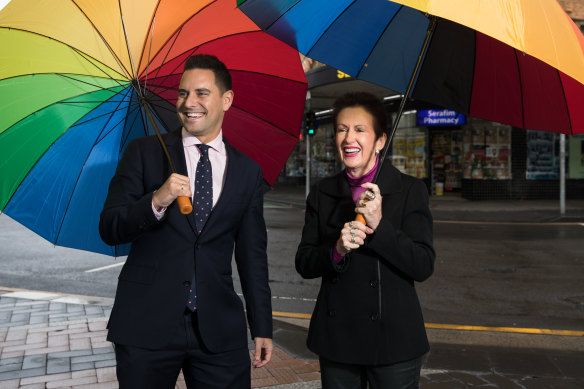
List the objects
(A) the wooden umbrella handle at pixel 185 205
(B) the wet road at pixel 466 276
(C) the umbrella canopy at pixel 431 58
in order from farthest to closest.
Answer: (B) the wet road at pixel 466 276
(C) the umbrella canopy at pixel 431 58
(A) the wooden umbrella handle at pixel 185 205

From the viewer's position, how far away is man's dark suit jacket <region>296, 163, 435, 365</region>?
239cm

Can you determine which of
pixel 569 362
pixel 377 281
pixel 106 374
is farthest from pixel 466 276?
pixel 377 281

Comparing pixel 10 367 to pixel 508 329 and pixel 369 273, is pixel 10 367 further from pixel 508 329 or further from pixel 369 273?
pixel 508 329

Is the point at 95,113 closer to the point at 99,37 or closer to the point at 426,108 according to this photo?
the point at 99,37

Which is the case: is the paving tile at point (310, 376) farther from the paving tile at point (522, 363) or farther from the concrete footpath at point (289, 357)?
the paving tile at point (522, 363)

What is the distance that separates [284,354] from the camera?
4.98 metres

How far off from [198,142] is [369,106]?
2.38 feet

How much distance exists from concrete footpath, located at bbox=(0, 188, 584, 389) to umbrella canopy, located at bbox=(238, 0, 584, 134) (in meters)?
2.21

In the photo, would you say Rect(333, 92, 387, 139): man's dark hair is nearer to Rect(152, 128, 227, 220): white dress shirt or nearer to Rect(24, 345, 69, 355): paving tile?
Rect(152, 128, 227, 220): white dress shirt

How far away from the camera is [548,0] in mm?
2418

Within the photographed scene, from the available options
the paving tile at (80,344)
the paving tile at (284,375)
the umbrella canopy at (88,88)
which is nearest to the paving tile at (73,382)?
the paving tile at (80,344)

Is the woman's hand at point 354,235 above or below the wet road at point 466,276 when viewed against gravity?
above

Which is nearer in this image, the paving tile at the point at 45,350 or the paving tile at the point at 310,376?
the paving tile at the point at 310,376

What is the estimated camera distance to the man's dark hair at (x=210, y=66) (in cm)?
244
